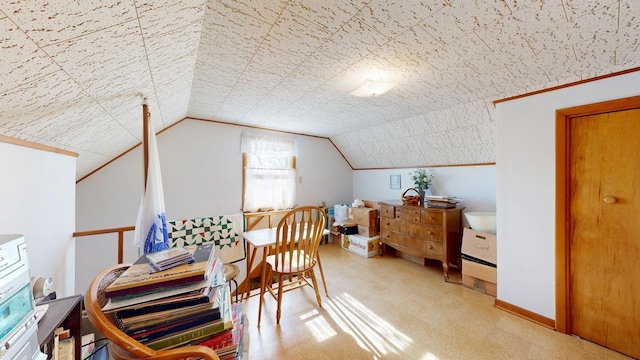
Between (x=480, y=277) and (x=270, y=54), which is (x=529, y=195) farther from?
(x=270, y=54)

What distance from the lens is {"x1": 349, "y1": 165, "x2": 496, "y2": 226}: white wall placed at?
294cm

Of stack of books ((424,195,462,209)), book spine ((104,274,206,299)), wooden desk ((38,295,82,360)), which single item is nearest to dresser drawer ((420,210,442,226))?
stack of books ((424,195,462,209))

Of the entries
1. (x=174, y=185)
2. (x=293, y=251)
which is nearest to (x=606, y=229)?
(x=293, y=251)

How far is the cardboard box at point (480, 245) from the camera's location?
7.75 ft

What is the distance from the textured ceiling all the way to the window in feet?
4.27

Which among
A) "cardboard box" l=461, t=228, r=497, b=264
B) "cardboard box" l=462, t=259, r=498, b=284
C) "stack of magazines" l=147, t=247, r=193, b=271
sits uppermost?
"stack of magazines" l=147, t=247, r=193, b=271

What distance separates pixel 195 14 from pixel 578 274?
10.5ft

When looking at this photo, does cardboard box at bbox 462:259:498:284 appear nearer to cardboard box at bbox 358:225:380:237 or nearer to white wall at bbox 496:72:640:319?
white wall at bbox 496:72:640:319

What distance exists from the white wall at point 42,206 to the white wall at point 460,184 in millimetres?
4112

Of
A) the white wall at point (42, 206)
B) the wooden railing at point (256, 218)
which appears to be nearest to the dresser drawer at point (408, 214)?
the wooden railing at point (256, 218)

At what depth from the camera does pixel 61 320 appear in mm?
729

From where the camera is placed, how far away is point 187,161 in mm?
3186

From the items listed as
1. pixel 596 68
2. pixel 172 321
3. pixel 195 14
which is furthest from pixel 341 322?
pixel 596 68

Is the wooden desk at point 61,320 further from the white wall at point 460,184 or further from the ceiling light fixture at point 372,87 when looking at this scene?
the white wall at point 460,184
